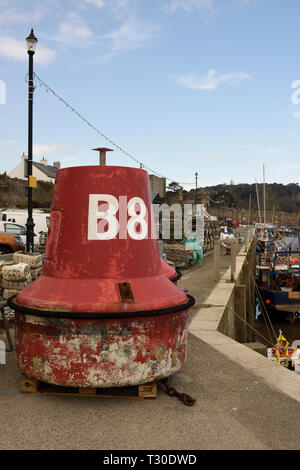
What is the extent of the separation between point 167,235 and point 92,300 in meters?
16.1

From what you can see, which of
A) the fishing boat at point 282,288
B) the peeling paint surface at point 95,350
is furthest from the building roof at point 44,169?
the peeling paint surface at point 95,350

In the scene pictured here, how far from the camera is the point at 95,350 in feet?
11.6

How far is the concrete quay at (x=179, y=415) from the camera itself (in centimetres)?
295

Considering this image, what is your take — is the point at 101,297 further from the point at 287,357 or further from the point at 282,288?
the point at 282,288

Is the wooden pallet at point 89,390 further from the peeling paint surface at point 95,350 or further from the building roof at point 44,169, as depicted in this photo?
the building roof at point 44,169

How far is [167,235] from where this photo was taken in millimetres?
19656

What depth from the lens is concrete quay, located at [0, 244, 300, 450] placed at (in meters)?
2.95

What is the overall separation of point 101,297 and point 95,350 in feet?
1.41

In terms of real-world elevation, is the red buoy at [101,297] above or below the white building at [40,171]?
below

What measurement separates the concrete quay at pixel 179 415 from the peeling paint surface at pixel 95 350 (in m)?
0.23

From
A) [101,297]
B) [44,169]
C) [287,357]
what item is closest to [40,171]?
[44,169]

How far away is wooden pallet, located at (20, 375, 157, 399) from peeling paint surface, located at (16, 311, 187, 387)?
0.40 ft

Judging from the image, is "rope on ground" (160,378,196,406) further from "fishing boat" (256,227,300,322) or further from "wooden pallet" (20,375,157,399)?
"fishing boat" (256,227,300,322)
